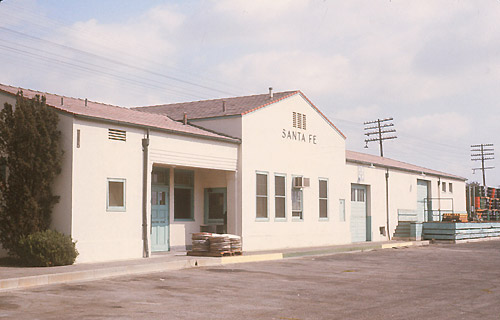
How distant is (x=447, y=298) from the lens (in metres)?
11.6

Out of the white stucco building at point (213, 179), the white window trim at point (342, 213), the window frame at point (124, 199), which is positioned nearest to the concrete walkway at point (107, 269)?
the white stucco building at point (213, 179)

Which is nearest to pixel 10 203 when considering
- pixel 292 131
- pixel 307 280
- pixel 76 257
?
pixel 76 257

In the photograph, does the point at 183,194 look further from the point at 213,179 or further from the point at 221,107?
the point at 221,107

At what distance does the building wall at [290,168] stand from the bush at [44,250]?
8.39 m

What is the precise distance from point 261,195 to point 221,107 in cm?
425

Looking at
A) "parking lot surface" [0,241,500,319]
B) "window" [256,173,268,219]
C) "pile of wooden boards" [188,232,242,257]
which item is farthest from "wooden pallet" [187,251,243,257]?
"window" [256,173,268,219]

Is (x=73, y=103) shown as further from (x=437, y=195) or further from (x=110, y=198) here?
(x=437, y=195)

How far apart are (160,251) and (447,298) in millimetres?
12025

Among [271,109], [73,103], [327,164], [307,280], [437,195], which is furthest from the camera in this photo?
[437,195]

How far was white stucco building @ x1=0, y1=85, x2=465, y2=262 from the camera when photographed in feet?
57.7

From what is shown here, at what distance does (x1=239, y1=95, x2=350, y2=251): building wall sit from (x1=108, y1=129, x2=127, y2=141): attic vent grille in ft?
19.9

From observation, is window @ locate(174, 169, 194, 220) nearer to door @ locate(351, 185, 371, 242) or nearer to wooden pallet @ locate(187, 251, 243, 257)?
wooden pallet @ locate(187, 251, 243, 257)

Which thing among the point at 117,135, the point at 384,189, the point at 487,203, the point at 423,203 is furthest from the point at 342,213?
the point at 487,203

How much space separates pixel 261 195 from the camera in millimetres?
24688
